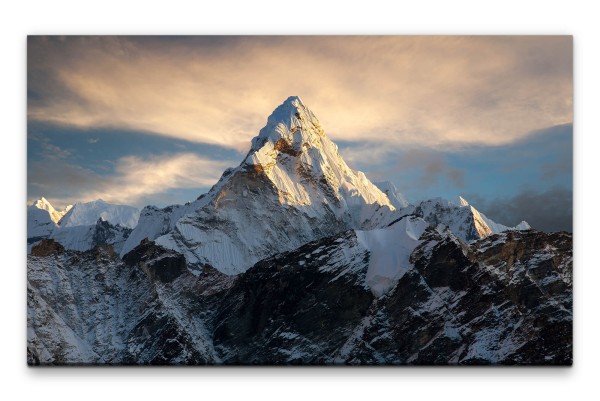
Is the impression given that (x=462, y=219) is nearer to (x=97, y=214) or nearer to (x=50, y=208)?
(x=97, y=214)

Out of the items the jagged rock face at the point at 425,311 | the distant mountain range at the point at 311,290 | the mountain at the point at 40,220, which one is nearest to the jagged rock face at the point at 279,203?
the distant mountain range at the point at 311,290

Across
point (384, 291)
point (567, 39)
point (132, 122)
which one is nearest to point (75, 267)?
point (132, 122)

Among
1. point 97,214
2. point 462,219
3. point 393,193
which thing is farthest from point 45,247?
point 462,219

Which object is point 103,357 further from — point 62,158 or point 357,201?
point 357,201

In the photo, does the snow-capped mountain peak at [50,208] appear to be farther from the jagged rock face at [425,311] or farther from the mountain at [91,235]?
the jagged rock face at [425,311]
